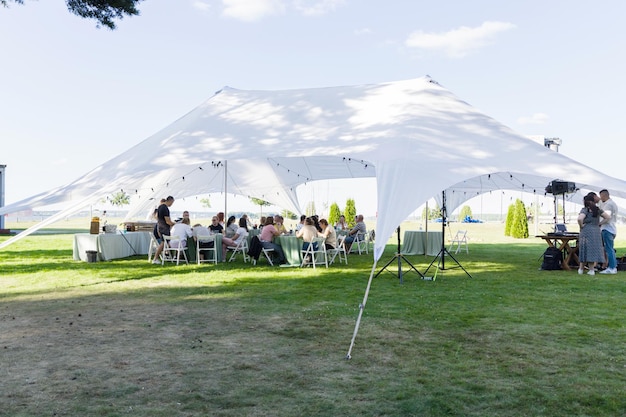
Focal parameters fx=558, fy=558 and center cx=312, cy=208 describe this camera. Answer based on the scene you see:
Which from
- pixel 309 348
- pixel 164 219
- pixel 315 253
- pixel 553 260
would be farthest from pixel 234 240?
pixel 309 348

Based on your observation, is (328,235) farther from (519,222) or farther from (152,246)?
(519,222)

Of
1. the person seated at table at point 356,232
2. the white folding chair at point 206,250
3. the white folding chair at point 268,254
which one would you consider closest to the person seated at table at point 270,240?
the white folding chair at point 268,254

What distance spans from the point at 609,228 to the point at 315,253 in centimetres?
521

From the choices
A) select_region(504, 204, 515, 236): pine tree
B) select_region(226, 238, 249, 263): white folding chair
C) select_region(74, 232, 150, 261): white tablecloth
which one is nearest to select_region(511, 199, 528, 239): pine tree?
select_region(504, 204, 515, 236): pine tree

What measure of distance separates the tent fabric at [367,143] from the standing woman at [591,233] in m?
2.15

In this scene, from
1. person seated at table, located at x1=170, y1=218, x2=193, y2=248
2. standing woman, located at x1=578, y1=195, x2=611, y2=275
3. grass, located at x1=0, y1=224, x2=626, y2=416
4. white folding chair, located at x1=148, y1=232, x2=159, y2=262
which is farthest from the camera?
white folding chair, located at x1=148, y1=232, x2=159, y2=262

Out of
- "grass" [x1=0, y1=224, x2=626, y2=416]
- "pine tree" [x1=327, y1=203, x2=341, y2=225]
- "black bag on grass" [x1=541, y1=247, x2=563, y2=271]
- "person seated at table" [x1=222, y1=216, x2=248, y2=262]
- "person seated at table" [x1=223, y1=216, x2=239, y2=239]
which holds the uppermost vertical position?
"pine tree" [x1=327, y1=203, x2=341, y2=225]

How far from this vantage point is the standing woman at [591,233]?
9211mm

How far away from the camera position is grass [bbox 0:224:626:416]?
127 inches

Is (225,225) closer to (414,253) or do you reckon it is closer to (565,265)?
(414,253)

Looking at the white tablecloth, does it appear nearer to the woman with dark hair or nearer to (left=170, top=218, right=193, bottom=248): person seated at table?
(left=170, top=218, right=193, bottom=248): person seated at table

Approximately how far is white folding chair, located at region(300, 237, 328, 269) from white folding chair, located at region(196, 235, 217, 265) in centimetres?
185

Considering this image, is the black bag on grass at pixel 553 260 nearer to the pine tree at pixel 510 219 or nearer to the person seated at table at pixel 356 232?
the person seated at table at pixel 356 232

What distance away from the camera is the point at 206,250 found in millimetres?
11523
